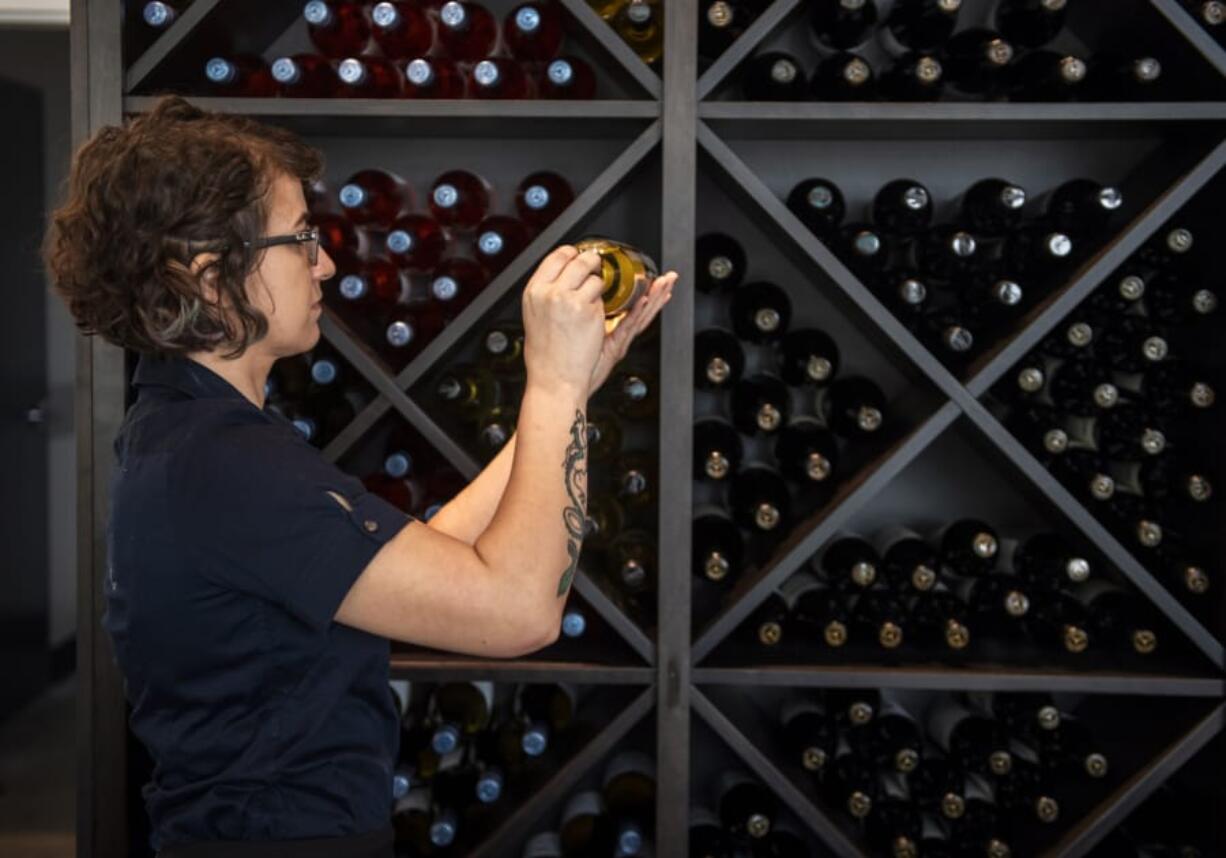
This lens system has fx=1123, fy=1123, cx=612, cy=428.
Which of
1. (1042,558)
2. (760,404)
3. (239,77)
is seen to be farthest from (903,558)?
(239,77)

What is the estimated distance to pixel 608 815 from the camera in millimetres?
1488

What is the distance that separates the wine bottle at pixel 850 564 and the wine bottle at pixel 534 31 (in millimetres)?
765

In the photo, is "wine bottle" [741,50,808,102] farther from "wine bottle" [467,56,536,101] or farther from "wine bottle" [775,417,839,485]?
"wine bottle" [775,417,839,485]

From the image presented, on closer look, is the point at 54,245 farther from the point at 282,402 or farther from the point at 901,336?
the point at 901,336

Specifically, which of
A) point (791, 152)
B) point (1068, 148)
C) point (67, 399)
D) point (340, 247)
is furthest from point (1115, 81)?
point (67, 399)

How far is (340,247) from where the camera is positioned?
1.52 m

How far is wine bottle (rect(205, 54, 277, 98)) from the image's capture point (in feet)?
4.57

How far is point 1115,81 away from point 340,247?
1043mm

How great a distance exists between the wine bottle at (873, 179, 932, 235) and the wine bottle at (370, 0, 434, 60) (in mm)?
649

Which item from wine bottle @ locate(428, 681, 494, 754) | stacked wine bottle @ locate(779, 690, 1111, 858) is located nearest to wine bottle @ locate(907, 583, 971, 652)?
stacked wine bottle @ locate(779, 690, 1111, 858)

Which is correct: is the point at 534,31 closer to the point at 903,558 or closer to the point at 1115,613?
the point at 903,558

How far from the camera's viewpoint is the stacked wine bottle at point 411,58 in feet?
4.55

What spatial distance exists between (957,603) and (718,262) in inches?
21.7

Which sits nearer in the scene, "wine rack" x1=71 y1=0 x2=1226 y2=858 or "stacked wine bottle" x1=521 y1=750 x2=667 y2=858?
"wine rack" x1=71 y1=0 x2=1226 y2=858
